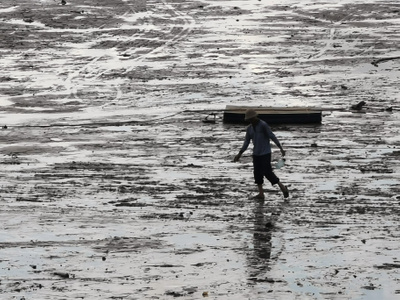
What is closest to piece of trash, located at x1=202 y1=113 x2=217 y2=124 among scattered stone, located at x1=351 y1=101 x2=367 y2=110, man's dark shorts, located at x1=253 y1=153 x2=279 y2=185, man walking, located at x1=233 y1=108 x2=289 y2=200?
scattered stone, located at x1=351 y1=101 x2=367 y2=110

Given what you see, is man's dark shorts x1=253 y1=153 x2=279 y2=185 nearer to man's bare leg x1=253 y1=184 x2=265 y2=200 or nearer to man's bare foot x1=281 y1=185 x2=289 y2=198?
man's bare leg x1=253 y1=184 x2=265 y2=200

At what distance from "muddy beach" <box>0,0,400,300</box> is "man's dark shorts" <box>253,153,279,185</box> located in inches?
16.4

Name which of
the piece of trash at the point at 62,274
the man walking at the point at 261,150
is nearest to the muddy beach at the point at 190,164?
the piece of trash at the point at 62,274

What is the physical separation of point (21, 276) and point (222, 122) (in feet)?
45.0

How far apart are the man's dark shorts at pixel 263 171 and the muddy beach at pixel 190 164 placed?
1.36ft

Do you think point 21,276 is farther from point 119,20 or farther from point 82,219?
point 119,20

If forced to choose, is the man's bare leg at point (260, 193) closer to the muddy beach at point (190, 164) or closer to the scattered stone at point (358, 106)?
the muddy beach at point (190, 164)

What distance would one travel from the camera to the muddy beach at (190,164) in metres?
16.3

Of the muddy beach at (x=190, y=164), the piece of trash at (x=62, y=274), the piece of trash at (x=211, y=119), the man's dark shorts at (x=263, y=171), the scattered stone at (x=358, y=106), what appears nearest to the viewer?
the piece of trash at (x=62, y=274)

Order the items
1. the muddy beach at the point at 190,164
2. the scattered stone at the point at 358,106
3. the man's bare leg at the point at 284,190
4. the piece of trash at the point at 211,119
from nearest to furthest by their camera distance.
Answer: the muddy beach at the point at 190,164, the man's bare leg at the point at 284,190, the piece of trash at the point at 211,119, the scattered stone at the point at 358,106

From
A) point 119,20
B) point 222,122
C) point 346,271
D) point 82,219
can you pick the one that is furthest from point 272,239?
point 119,20

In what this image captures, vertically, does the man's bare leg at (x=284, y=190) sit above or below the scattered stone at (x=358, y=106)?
above

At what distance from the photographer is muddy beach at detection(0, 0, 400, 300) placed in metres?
16.3

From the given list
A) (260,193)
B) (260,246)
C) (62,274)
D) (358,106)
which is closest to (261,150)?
(260,193)
